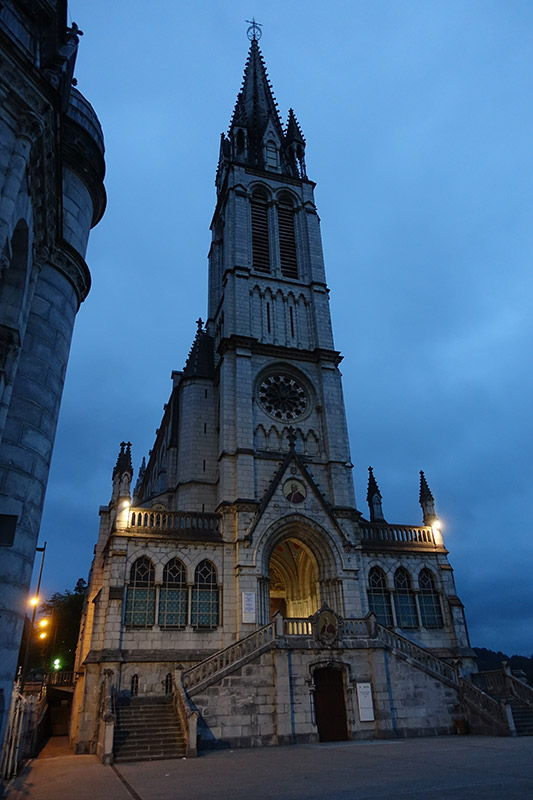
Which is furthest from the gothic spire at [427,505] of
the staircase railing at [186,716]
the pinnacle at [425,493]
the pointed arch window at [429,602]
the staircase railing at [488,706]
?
the staircase railing at [186,716]

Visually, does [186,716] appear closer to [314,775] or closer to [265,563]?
[314,775]

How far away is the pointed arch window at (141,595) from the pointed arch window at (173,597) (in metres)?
0.47

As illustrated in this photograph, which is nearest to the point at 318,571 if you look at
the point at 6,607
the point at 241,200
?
the point at 6,607

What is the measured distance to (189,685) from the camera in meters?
19.9

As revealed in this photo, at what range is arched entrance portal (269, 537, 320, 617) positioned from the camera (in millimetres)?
29188

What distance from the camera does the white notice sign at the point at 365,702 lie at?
20641 mm

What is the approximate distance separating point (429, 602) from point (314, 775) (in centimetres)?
1882

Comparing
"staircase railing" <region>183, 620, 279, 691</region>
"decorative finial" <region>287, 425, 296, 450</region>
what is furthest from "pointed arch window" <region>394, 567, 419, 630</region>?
"staircase railing" <region>183, 620, 279, 691</region>

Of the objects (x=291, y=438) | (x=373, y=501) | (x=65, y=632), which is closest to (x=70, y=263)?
(x=291, y=438)

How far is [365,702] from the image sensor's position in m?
20.9

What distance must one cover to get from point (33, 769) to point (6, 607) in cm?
926

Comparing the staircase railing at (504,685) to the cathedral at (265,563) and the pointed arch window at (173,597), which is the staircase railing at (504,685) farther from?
the pointed arch window at (173,597)

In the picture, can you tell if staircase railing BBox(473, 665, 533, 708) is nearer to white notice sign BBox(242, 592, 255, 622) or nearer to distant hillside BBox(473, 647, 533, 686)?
white notice sign BBox(242, 592, 255, 622)

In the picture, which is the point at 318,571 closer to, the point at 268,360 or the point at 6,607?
the point at 268,360
